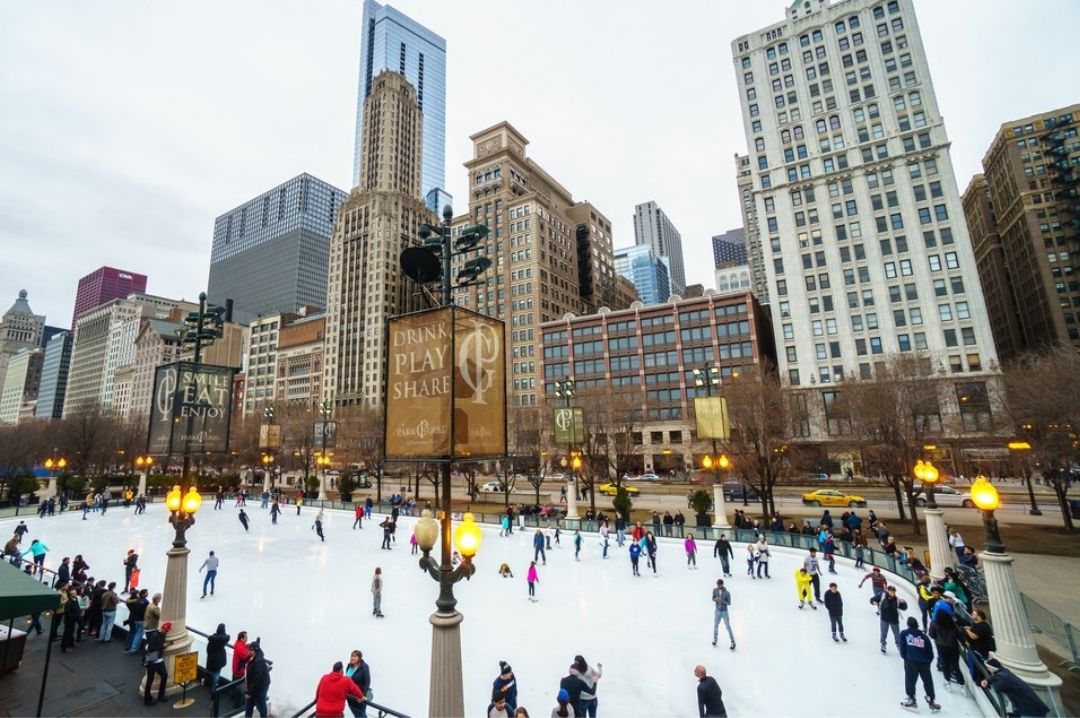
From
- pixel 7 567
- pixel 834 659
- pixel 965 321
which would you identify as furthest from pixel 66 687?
pixel 965 321

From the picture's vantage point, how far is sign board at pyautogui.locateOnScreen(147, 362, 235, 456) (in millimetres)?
12672

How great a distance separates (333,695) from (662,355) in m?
74.3

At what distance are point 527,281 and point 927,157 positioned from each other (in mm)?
64254

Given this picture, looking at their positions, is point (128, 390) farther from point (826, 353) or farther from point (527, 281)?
point (826, 353)

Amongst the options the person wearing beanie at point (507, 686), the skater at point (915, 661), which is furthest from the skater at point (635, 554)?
the person wearing beanie at point (507, 686)

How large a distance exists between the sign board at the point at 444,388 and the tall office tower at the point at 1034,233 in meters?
98.8

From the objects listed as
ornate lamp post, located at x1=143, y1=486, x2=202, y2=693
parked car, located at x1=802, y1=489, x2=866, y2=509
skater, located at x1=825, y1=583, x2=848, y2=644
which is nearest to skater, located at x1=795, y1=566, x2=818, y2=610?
skater, located at x1=825, y1=583, x2=848, y2=644

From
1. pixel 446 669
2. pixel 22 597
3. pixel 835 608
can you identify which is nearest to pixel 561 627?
pixel 835 608

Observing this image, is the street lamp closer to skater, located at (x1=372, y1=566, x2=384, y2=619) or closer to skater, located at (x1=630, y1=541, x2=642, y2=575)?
skater, located at (x1=630, y1=541, x2=642, y2=575)

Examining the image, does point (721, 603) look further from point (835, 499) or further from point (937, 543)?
point (835, 499)

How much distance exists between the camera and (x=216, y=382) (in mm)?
13656

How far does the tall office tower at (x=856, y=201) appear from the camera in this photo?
59281 millimetres

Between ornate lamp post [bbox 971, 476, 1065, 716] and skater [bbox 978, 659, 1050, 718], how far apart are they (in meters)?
1.93

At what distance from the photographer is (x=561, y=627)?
14.3 m
